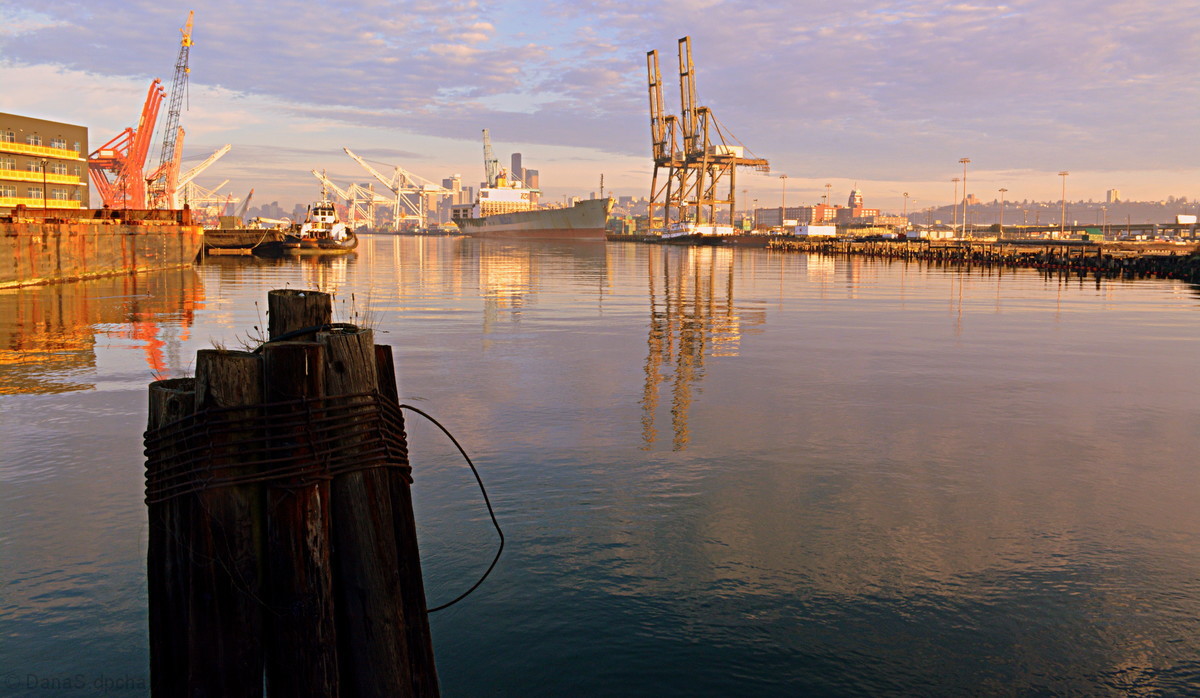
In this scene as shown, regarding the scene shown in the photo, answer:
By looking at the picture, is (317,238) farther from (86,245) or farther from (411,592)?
(411,592)

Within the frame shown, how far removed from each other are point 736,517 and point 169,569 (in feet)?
18.1

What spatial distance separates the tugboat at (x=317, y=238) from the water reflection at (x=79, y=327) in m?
43.1

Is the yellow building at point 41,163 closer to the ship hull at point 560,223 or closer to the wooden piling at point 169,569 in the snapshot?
the wooden piling at point 169,569

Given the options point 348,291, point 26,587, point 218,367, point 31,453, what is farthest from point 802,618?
point 348,291

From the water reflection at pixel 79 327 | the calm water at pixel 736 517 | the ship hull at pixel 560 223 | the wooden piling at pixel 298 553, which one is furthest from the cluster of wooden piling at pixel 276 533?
the ship hull at pixel 560 223

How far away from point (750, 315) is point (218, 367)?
25258 mm

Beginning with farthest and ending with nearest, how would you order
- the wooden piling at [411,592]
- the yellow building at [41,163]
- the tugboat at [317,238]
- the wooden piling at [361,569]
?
the tugboat at [317,238] → the yellow building at [41,163] → the wooden piling at [411,592] → the wooden piling at [361,569]

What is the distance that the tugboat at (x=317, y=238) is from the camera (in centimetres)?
8294

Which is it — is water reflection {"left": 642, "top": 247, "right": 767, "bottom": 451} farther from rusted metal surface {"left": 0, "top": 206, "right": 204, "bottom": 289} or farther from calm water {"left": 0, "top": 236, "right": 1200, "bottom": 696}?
rusted metal surface {"left": 0, "top": 206, "right": 204, "bottom": 289}

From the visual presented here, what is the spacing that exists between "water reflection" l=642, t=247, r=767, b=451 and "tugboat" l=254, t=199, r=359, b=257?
52204 mm

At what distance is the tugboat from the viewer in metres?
82.9

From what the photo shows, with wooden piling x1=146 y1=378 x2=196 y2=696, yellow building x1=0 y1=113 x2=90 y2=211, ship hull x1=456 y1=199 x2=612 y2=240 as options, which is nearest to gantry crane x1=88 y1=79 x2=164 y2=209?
yellow building x1=0 y1=113 x2=90 y2=211

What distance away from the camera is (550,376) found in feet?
52.9

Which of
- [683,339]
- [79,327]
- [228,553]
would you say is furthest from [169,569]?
[79,327]
